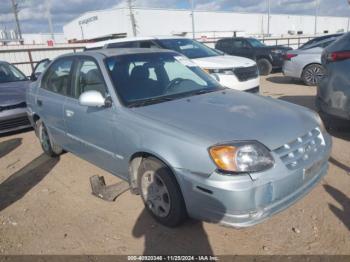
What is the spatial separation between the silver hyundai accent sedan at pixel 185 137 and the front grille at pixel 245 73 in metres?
3.28

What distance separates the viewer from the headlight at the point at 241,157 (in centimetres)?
252

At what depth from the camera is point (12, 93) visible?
275 inches

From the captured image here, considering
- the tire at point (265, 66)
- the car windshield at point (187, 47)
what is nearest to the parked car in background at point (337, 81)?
the car windshield at point (187, 47)

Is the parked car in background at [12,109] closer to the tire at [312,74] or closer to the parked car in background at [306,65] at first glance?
the parked car in background at [306,65]

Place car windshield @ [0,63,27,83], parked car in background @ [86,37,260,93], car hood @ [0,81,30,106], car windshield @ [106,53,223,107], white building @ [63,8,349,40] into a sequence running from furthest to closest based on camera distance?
white building @ [63,8,349,40] → car windshield @ [0,63,27,83] → parked car in background @ [86,37,260,93] → car hood @ [0,81,30,106] → car windshield @ [106,53,223,107]

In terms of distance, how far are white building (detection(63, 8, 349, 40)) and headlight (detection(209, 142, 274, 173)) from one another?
54.2 metres

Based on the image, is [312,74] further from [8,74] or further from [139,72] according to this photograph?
[8,74]

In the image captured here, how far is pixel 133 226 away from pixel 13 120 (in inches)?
180

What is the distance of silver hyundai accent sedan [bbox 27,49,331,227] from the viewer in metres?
2.54

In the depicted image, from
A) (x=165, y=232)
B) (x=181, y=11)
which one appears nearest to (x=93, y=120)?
(x=165, y=232)

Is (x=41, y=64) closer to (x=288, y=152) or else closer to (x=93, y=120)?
(x=93, y=120)

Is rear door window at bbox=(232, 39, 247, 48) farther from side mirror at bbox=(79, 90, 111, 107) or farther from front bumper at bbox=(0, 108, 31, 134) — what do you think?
side mirror at bbox=(79, 90, 111, 107)

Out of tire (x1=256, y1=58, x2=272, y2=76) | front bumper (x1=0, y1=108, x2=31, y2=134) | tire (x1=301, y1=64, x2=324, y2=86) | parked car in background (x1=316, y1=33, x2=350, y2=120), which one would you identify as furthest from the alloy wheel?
tire (x1=256, y1=58, x2=272, y2=76)

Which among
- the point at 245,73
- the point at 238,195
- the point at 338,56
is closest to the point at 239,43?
the point at 245,73
